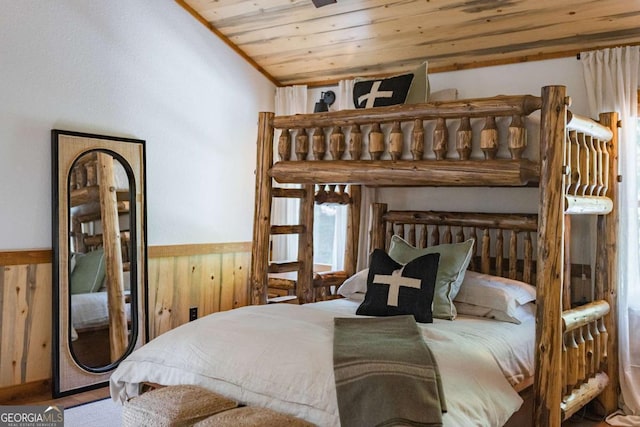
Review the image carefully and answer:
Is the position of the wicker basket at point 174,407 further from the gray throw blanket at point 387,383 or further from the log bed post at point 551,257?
the log bed post at point 551,257

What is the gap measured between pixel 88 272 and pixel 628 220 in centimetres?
331

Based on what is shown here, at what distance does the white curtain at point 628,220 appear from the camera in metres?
3.38

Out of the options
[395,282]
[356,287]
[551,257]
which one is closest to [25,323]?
[356,287]

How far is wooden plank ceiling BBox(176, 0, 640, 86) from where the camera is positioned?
336 cm

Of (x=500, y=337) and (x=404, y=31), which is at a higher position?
(x=404, y=31)

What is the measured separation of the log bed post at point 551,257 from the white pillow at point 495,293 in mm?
513

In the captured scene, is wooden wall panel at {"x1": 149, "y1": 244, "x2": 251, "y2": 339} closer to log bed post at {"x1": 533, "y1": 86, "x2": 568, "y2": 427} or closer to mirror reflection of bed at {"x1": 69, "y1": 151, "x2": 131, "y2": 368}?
mirror reflection of bed at {"x1": 69, "y1": 151, "x2": 131, "y2": 368}

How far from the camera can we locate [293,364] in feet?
7.38

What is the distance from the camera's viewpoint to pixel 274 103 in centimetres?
508

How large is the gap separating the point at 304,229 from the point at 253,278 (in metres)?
0.63

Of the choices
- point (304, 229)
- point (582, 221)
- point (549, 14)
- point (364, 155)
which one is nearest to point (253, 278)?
point (304, 229)

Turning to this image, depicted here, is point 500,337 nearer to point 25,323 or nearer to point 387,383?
point 387,383

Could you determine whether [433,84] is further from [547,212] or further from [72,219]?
[72,219]

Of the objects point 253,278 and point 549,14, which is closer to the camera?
point 549,14
